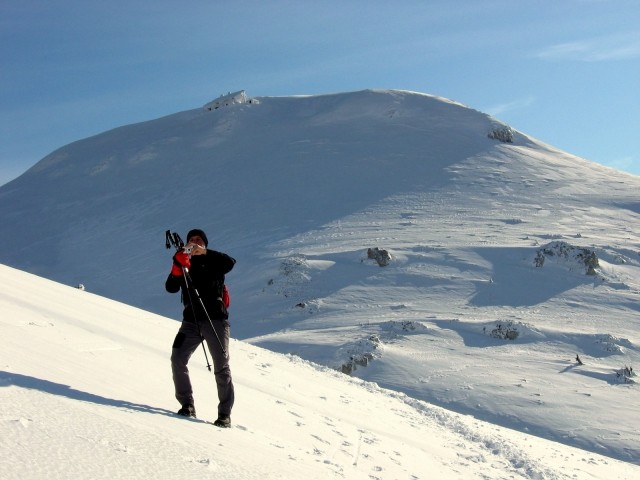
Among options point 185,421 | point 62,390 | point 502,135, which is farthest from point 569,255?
point 62,390

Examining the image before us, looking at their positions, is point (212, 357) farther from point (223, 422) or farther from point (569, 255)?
point (569, 255)

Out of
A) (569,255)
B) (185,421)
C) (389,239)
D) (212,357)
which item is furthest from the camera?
(389,239)

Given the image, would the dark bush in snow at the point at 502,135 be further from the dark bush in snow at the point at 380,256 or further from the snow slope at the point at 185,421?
the snow slope at the point at 185,421

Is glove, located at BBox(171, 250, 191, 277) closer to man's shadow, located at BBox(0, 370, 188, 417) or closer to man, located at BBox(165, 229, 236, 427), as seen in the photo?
man, located at BBox(165, 229, 236, 427)

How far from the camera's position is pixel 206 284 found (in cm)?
586

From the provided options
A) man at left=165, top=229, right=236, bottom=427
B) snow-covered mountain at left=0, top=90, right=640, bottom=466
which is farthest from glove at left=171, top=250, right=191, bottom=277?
snow-covered mountain at left=0, top=90, right=640, bottom=466

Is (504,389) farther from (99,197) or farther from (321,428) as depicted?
(99,197)

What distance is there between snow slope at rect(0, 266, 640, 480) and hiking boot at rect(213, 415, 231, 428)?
66 mm

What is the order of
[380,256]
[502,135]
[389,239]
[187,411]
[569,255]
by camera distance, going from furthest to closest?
[502,135] → [389,239] → [569,255] → [380,256] → [187,411]

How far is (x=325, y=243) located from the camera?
107 ft

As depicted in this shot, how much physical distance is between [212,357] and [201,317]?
352mm

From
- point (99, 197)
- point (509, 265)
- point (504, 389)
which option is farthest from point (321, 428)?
point (99, 197)

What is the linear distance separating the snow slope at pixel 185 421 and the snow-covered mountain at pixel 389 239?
18.5 feet

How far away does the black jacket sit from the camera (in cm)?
581
